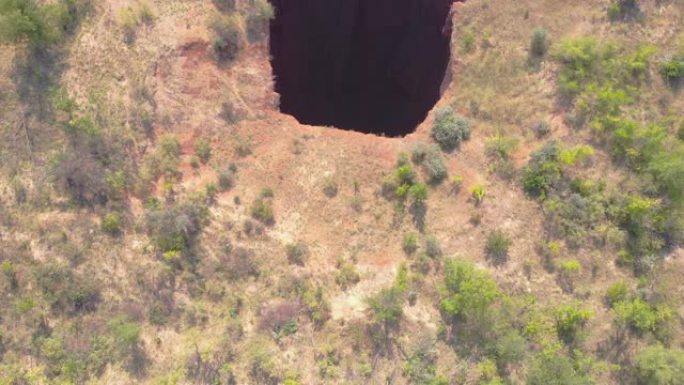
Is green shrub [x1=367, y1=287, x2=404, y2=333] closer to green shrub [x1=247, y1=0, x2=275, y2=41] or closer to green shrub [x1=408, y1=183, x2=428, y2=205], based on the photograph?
green shrub [x1=408, y1=183, x2=428, y2=205]

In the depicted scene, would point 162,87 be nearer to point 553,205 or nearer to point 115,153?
point 115,153

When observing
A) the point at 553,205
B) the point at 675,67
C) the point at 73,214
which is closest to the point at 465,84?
the point at 553,205

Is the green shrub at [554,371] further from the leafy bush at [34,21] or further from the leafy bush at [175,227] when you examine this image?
the leafy bush at [34,21]

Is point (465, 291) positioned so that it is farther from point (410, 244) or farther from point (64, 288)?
point (64, 288)

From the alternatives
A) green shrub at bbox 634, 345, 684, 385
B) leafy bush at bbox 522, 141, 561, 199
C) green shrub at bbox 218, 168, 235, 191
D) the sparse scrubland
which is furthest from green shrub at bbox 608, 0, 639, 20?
green shrub at bbox 218, 168, 235, 191

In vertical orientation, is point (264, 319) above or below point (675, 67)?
below

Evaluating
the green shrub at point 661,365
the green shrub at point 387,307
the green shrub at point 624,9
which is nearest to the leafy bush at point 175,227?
the green shrub at point 387,307

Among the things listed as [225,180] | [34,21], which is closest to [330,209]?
[225,180]
